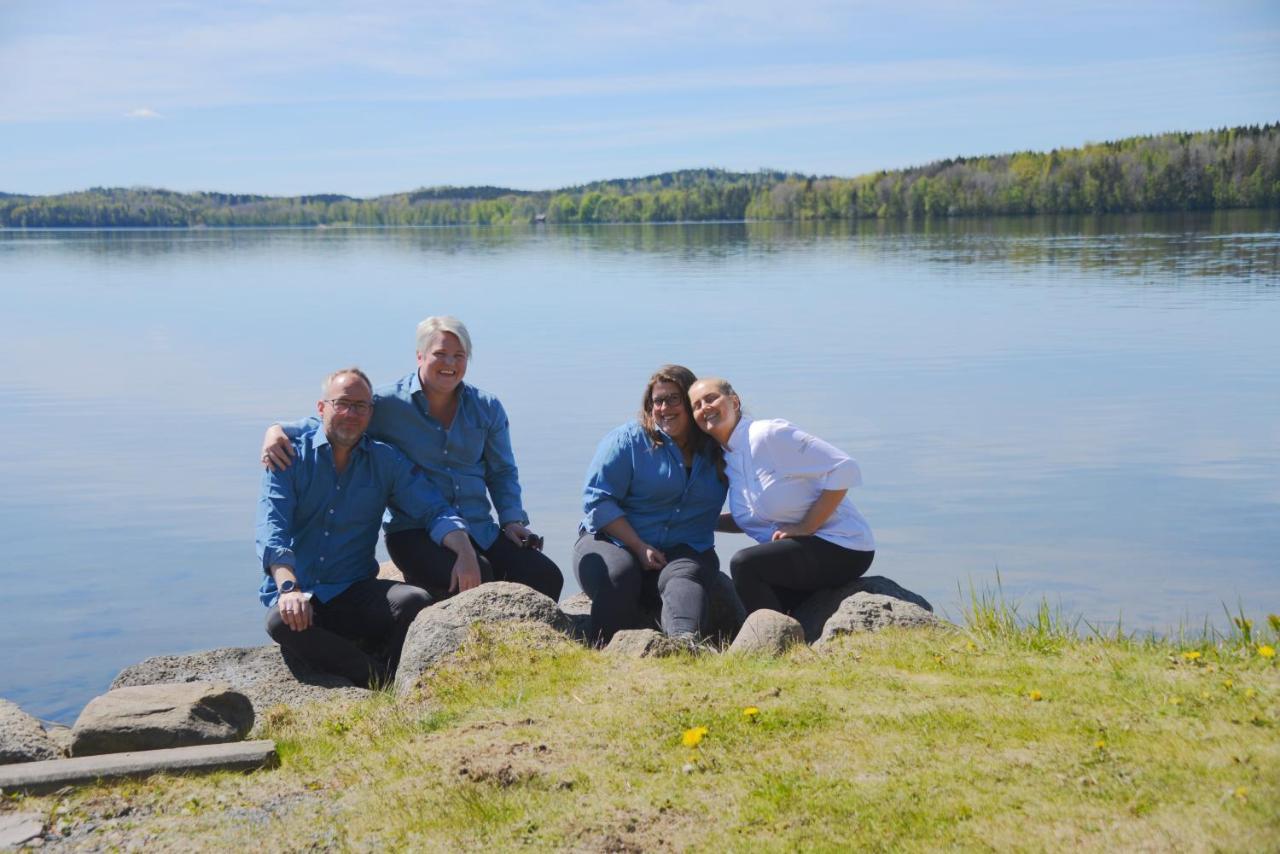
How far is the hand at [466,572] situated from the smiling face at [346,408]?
881 mm

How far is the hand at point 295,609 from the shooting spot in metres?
6.63

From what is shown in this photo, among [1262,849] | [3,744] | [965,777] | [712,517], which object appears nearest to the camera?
[1262,849]

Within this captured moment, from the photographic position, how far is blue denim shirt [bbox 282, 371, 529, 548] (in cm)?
752

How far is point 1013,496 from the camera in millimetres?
13273

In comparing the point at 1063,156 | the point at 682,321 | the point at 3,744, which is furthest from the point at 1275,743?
the point at 1063,156

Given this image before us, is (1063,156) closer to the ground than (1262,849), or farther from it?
farther from it

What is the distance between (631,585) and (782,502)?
963 mm

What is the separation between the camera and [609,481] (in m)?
Result: 7.46

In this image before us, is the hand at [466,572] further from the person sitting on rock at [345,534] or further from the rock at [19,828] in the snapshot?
the rock at [19,828]

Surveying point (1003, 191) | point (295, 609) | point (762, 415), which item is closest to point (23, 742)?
point (295, 609)

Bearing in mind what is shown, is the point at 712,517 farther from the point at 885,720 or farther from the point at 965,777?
the point at 965,777

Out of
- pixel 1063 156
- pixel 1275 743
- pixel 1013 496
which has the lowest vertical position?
pixel 1013 496

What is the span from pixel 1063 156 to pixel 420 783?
129938 mm

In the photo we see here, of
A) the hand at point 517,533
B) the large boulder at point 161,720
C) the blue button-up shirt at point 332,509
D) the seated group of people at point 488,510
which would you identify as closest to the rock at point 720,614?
the seated group of people at point 488,510
